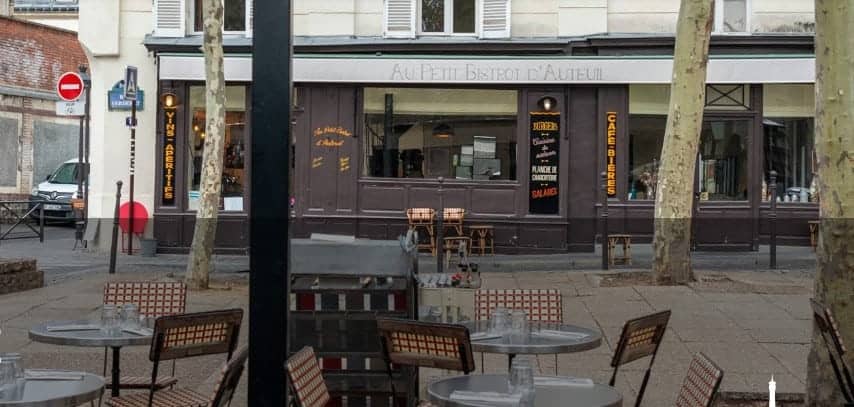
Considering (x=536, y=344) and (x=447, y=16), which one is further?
(x=447, y=16)

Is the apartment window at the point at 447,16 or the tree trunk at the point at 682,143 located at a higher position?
the apartment window at the point at 447,16

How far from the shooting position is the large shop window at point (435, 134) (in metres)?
20.1

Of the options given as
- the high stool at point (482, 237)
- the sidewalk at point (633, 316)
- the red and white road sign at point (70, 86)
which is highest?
the red and white road sign at point (70, 86)

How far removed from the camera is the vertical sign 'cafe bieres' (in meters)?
19.8

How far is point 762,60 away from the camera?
19.3m

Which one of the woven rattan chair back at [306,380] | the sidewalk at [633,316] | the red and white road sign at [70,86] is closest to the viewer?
the woven rattan chair back at [306,380]

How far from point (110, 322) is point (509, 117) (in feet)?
45.1

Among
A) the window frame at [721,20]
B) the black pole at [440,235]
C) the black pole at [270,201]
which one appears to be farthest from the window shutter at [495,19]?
the black pole at [270,201]

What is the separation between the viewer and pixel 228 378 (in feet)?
16.6

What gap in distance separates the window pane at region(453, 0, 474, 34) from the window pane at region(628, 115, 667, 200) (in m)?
3.29

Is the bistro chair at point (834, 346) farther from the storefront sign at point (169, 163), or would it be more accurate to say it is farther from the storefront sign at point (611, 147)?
the storefront sign at point (169, 163)

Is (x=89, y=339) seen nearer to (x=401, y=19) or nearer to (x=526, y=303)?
(x=526, y=303)

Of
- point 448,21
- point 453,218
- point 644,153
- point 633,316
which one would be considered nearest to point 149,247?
point 453,218

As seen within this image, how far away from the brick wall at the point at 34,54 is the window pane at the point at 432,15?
1723 cm
